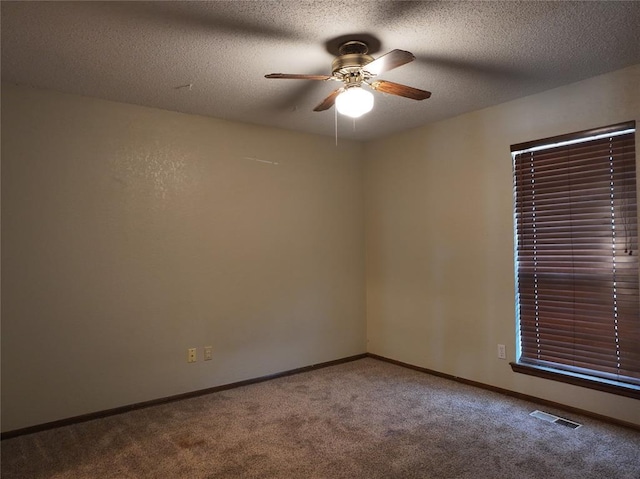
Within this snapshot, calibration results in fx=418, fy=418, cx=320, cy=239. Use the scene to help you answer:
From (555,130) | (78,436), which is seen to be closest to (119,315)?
(78,436)

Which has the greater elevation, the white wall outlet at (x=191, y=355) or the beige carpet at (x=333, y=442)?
the white wall outlet at (x=191, y=355)

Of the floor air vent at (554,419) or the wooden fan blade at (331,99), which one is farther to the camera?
the floor air vent at (554,419)

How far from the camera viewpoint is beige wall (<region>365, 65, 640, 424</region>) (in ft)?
10.2

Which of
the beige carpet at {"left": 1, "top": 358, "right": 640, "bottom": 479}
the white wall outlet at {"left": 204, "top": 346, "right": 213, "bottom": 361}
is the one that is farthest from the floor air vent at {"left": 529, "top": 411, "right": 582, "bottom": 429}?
the white wall outlet at {"left": 204, "top": 346, "right": 213, "bottom": 361}

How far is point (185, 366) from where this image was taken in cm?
360

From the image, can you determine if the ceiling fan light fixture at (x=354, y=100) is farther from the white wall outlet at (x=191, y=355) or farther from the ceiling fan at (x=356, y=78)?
the white wall outlet at (x=191, y=355)

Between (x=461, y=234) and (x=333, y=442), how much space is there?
7.18ft

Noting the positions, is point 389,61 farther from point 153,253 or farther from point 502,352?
point 502,352

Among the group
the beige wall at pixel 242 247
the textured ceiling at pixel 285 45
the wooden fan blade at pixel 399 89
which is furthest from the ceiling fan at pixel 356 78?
the beige wall at pixel 242 247

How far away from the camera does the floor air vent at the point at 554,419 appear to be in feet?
9.41

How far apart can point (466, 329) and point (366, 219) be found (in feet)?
5.53

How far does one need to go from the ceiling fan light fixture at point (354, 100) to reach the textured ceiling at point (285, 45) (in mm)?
318

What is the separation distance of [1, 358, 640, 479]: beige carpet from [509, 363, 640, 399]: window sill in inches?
9.3

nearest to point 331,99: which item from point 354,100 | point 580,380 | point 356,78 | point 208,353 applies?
point 356,78
